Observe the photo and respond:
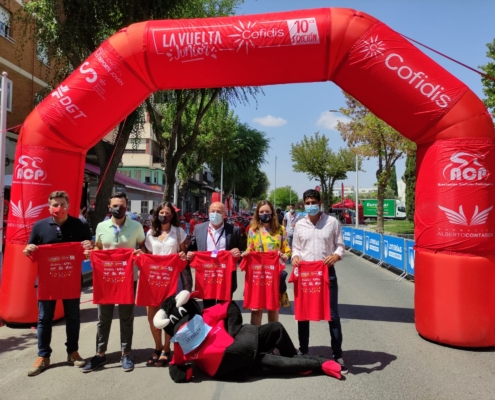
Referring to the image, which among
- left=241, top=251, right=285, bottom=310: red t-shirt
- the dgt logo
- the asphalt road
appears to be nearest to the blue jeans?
the asphalt road

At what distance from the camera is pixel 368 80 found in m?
5.75

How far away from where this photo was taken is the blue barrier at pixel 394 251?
11.4 meters

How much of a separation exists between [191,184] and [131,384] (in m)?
44.1

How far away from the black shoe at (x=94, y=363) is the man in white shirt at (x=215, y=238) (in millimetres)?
1295

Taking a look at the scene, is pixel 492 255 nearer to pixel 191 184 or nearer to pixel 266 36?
pixel 266 36

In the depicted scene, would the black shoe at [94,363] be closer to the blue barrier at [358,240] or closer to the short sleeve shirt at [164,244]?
the short sleeve shirt at [164,244]

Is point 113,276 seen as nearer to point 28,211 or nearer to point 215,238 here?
point 215,238

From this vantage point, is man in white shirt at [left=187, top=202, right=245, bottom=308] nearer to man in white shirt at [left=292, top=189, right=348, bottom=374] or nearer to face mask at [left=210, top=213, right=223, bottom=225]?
face mask at [left=210, top=213, right=223, bottom=225]

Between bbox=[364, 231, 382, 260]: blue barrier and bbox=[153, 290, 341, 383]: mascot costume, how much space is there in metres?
9.67

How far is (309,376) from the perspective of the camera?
4.42 meters

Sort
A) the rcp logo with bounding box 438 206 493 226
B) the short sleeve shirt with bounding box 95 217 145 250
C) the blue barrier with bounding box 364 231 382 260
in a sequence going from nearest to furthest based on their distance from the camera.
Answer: the short sleeve shirt with bounding box 95 217 145 250 → the rcp logo with bounding box 438 206 493 226 → the blue barrier with bounding box 364 231 382 260

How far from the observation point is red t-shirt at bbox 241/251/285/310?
509 centimetres

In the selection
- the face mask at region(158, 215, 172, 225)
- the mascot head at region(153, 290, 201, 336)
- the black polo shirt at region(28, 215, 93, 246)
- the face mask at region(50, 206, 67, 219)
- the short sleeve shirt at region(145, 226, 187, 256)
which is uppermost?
the face mask at region(50, 206, 67, 219)

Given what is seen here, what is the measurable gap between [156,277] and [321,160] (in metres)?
39.2
